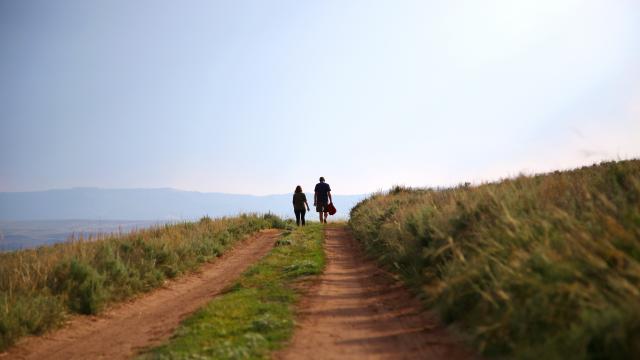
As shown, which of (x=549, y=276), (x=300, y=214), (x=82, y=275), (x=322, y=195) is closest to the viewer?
(x=549, y=276)

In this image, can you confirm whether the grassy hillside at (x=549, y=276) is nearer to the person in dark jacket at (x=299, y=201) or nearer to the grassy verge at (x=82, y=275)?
the grassy verge at (x=82, y=275)

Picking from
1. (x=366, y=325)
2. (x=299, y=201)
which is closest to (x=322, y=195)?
(x=299, y=201)

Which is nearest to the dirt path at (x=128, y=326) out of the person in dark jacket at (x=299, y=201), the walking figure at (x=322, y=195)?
the person in dark jacket at (x=299, y=201)

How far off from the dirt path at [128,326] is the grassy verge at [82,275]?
320 millimetres

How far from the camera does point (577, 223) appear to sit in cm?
670

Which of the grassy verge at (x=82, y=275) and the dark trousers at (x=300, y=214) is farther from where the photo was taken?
the dark trousers at (x=300, y=214)

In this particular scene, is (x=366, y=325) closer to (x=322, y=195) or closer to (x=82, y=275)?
(x=82, y=275)

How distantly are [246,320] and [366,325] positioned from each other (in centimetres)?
209

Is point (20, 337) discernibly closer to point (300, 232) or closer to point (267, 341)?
point (267, 341)

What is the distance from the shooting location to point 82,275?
1099 cm

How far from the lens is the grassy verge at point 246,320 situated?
21.9 feet

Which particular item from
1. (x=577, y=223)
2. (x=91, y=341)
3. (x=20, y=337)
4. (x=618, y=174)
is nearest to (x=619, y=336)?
(x=577, y=223)

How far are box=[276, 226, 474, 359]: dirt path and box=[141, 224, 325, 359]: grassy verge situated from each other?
37 cm

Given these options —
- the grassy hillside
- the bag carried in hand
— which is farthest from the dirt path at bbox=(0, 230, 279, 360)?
the bag carried in hand
